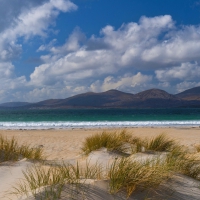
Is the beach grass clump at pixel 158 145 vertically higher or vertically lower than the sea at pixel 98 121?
lower

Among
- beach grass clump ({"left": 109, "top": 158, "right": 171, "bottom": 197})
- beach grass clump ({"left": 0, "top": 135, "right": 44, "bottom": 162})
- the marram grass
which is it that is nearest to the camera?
the marram grass

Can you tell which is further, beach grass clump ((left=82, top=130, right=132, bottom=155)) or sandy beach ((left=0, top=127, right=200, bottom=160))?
sandy beach ((left=0, top=127, right=200, bottom=160))

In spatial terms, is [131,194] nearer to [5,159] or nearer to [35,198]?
[35,198]

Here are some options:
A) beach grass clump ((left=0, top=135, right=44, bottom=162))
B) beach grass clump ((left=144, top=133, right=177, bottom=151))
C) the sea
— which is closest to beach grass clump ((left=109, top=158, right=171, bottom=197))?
beach grass clump ((left=0, top=135, right=44, bottom=162))

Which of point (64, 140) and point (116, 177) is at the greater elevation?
point (116, 177)

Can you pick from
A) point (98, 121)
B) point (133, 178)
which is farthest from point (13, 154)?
point (98, 121)

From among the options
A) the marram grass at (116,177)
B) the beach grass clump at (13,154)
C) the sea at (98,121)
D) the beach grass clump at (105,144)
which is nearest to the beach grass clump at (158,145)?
the beach grass clump at (105,144)

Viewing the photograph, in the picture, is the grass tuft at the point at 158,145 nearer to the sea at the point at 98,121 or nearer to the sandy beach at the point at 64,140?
the sandy beach at the point at 64,140

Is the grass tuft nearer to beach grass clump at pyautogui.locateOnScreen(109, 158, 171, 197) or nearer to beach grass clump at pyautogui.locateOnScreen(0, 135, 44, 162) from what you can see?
beach grass clump at pyautogui.locateOnScreen(0, 135, 44, 162)

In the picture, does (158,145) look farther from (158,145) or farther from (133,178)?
(133,178)

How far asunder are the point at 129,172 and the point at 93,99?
189 meters

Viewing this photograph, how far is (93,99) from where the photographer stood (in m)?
193

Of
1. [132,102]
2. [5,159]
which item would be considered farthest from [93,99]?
[5,159]

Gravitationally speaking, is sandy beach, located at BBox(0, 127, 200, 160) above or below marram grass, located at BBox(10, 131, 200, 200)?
below
